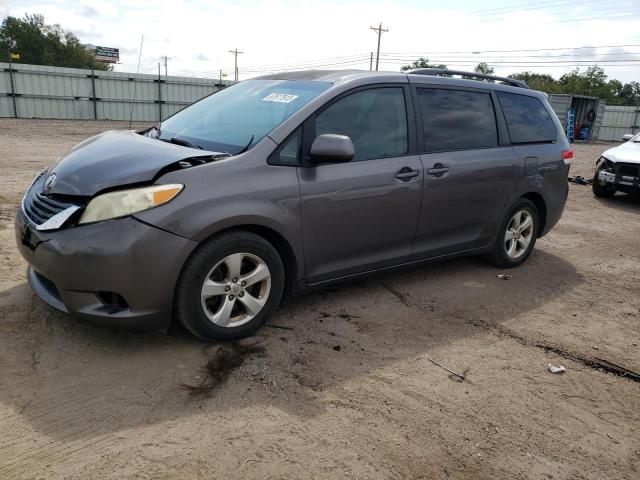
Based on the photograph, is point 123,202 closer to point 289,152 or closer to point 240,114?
point 289,152

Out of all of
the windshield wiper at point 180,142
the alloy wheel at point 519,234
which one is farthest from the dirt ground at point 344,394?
the windshield wiper at point 180,142

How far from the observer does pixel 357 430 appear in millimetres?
2699

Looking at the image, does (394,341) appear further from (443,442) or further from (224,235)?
(224,235)

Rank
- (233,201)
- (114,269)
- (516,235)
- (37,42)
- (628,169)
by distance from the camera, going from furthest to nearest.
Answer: (37,42) → (628,169) → (516,235) → (233,201) → (114,269)

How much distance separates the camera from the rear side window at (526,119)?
16.8 ft

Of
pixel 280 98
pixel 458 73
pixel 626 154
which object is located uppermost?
pixel 458 73

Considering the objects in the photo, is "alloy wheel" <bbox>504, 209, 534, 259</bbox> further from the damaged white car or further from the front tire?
the damaged white car

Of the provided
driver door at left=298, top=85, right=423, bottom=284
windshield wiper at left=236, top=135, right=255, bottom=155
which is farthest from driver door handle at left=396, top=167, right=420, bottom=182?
windshield wiper at left=236, top=135, right=255, bottom=155

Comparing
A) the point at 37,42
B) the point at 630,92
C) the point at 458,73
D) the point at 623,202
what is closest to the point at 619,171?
the point at 623,202

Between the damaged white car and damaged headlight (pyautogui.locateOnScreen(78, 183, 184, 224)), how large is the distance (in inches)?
372

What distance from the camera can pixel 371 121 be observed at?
4.00m

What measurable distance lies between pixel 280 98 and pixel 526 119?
9.02 feet

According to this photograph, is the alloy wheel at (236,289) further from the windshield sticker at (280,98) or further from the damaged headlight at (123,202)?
the windshield sticker at (280,98)

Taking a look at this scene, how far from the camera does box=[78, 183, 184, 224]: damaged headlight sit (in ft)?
9.82
